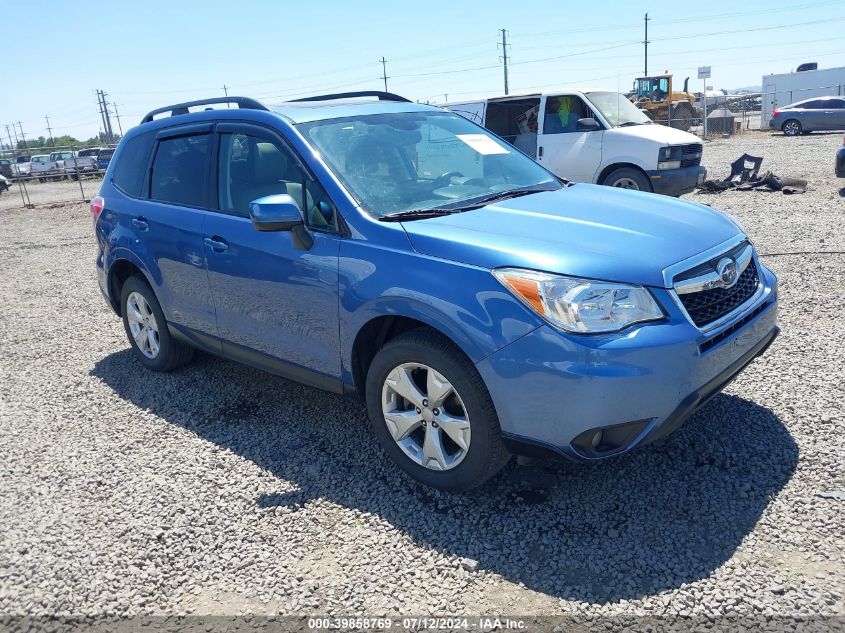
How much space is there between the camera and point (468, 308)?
294cm

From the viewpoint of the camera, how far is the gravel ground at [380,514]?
8.91 ft

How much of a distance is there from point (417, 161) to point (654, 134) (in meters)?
7.84

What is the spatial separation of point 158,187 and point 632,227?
3.35 m

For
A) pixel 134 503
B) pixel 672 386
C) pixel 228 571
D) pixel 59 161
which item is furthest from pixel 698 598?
pixel 59 161

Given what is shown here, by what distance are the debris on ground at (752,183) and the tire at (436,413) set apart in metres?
10.4

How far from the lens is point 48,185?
33094 mm

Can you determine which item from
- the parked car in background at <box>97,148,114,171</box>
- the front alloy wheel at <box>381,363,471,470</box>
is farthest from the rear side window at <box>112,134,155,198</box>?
the parked car in background at <box>97,148,114,171</box>

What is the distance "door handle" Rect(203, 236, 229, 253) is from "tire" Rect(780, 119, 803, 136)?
97.2 ft

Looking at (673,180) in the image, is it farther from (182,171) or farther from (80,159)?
(80,159)

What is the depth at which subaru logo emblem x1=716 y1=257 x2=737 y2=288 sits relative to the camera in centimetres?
313

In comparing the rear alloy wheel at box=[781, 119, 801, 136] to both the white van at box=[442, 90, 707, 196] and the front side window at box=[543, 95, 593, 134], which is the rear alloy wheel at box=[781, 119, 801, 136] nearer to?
the white van at box=[442, 90, 707, 196]

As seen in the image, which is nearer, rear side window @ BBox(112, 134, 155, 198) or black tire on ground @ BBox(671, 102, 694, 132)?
rear side window @ BBox(112, 134, 155, 198)

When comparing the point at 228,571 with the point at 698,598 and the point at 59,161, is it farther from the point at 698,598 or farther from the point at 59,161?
the point at 59,161

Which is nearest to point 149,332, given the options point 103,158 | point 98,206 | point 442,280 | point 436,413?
point 98,206
